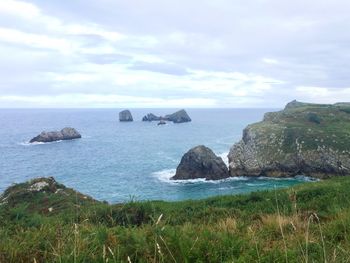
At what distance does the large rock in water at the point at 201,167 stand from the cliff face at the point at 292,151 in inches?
200

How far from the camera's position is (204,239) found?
19.6 feet

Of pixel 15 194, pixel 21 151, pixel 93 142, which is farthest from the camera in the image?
pixel 93 142

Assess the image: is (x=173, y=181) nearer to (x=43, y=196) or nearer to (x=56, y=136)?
(x=43, y=196)

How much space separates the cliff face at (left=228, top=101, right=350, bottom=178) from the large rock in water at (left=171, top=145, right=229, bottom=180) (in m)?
5.09

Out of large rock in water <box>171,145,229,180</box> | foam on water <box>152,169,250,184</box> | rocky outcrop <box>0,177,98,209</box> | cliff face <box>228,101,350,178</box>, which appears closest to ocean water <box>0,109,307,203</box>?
foam on water <box>152,169,250,184</box>

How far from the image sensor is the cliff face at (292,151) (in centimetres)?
8238

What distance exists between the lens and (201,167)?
263ft

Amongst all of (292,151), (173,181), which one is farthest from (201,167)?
(292,151)

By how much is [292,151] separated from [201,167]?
2259 cm

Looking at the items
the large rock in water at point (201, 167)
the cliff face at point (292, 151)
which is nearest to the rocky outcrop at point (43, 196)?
the large rock in water at point (201, 167)

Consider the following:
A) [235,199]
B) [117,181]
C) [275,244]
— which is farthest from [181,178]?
[275,244]

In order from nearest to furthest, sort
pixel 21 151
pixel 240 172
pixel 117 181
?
1. pixel 117 181
2. pixel 240 172
3. pixel 21 151

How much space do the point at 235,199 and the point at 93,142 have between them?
398 feet

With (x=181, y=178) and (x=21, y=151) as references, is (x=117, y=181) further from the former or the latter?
(x=21, y=151)
